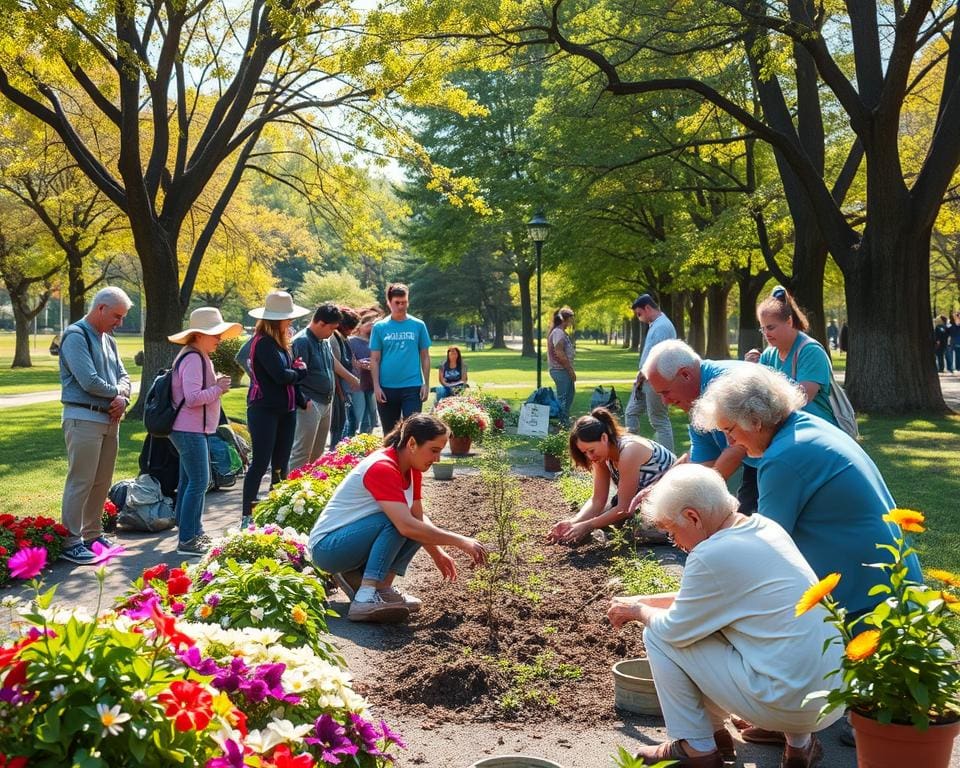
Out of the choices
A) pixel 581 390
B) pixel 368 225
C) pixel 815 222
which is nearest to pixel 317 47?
pixel 368 225

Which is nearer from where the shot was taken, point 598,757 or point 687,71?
point 598,757

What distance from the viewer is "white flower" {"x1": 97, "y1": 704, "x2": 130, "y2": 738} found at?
1923 millimetres

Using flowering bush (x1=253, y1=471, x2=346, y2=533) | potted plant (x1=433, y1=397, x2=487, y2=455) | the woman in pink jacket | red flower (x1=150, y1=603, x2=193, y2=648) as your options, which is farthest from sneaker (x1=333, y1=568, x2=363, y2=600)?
potted plant (x1=433, y1=397, x2=487, y2=455)

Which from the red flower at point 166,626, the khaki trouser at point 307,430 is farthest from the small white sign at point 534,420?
the red flower at point 166,626

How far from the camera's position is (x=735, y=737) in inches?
157

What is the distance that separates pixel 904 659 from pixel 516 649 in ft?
8.19

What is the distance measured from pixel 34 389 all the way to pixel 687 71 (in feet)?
62.2

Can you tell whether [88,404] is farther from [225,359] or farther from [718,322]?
[718,322]

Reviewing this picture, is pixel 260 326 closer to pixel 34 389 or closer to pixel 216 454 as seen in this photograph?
pixel 216 454

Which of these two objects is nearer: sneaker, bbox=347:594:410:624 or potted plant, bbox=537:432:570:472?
sneaker, bbox=347:594:410:624

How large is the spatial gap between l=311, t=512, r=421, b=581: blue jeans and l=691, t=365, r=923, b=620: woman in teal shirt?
235 centimetres

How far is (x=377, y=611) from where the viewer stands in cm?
534

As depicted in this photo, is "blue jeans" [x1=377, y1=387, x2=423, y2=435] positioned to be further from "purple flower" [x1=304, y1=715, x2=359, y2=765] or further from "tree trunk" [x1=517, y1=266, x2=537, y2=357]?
"tree trunk" [x1=517, y1=266, x2=537, y2=357]

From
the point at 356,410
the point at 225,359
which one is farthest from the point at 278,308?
the point at 225,359
